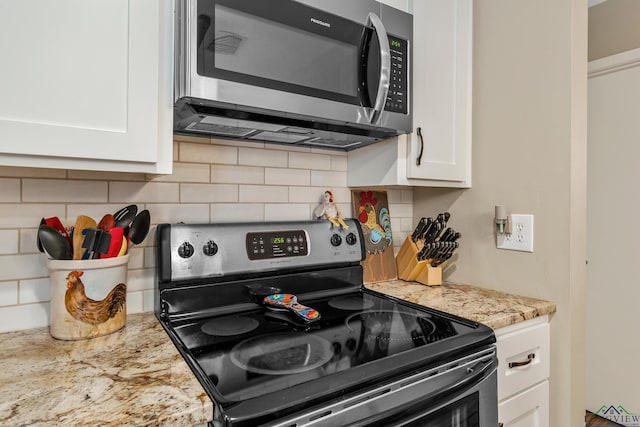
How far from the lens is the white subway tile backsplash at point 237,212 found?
1.33 metres

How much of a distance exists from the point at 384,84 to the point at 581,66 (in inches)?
28.6

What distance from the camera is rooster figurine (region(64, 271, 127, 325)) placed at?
0.91 m

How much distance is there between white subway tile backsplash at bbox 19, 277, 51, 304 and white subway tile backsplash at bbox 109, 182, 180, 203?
29cm

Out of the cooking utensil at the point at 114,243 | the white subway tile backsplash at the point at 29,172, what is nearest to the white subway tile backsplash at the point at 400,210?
the cooking utensil at the point at 114,243

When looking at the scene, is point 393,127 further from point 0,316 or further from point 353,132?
point 0,316

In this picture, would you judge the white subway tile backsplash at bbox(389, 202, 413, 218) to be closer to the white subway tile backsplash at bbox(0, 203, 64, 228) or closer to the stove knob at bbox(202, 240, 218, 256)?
the stove knob at bbox(202, 240, 218, 256)

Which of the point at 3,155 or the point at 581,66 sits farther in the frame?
the point at 581,66

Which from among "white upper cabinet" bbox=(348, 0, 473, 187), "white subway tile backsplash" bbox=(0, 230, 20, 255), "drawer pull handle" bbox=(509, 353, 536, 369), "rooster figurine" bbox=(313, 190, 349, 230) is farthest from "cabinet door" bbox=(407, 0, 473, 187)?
"white subway tile backsplash" bbox=(0, 230, 20, 255)

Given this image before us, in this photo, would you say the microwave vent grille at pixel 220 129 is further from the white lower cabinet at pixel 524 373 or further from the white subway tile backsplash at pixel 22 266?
the white lower cabinet at pixel 524 373

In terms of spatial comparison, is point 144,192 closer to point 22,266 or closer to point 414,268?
point 22,266

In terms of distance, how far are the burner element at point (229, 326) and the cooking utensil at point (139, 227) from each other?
0.31 metres

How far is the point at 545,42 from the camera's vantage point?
1369 mm

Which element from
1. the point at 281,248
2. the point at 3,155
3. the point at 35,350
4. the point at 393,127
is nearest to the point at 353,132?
the point at 393,127

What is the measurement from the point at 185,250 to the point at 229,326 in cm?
27
